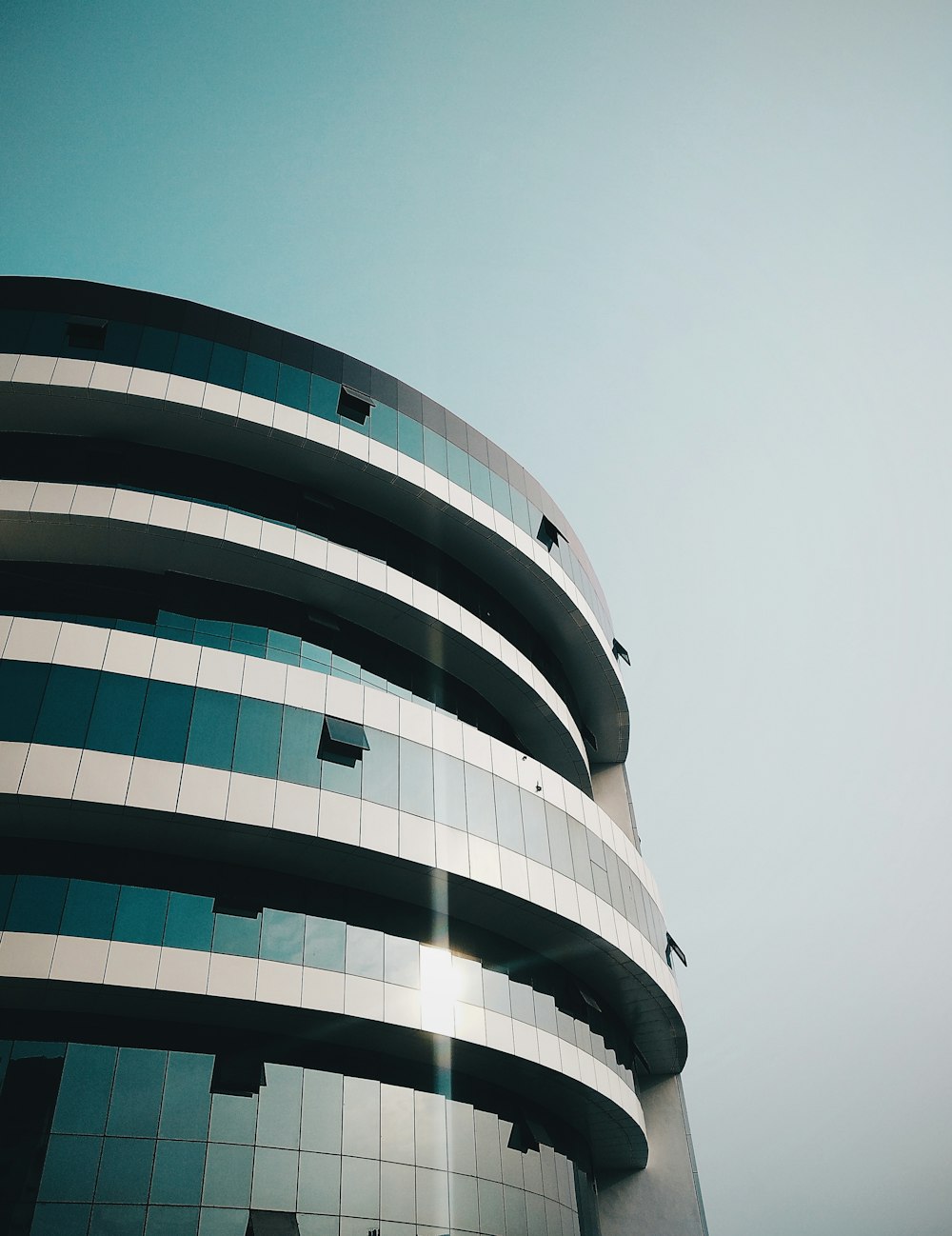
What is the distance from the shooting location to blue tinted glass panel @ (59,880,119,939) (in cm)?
1734

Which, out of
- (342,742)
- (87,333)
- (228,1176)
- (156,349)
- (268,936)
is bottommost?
(228,1176)

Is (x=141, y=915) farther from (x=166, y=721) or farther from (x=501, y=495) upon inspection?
(x=501, y=495)

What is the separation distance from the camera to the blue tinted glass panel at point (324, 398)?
88.1ft

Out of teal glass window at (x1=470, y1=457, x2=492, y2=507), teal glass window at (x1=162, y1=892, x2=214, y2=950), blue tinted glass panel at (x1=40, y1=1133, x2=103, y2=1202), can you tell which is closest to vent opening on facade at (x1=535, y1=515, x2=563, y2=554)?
teal glass window at (x1=470, y1=457, x2=492, y2=507)

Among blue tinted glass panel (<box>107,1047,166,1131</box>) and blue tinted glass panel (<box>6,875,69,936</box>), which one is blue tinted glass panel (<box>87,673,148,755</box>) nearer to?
blue tinted glass panel (<box>6,875,69,936</box>)

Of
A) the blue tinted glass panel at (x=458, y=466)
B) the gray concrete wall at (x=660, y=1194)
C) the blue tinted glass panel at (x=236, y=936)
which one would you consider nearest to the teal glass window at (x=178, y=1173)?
the blue tinted glass panel at (x=236, y=936)

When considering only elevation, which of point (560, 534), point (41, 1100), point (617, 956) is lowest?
point (41, 1100)

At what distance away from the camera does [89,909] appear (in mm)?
17672

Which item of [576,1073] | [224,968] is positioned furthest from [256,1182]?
[576,1073]

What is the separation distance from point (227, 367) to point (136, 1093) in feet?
60.8

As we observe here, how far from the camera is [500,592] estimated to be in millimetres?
31625

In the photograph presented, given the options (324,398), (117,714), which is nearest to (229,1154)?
(117,714)

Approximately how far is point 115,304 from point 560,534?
642 inches

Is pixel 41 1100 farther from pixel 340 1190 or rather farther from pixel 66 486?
pixel 66 486
